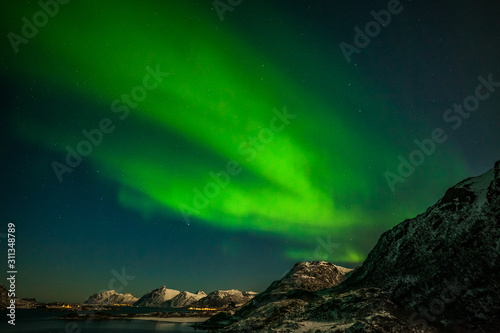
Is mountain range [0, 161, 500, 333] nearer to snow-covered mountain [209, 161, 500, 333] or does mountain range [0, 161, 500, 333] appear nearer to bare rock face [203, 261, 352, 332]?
snow-covered mountain [209, 161, 500, 333]

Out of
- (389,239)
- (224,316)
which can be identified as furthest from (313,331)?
(224,316)

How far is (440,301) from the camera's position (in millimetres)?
61062

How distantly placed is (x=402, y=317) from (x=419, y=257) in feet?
60.3

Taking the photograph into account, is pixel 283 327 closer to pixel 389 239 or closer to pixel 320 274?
pixel 389 239

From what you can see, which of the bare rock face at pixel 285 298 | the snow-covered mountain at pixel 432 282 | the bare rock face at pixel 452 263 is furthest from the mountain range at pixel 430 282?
the bare rock face at pixel 285 298

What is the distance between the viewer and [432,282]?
214ft

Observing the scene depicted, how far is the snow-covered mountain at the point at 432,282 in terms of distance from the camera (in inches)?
2221

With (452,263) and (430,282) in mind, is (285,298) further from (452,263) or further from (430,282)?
(452,263)

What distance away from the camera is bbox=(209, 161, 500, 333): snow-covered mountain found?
5641cm

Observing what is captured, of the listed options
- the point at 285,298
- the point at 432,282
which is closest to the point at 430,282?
the point at 432,282

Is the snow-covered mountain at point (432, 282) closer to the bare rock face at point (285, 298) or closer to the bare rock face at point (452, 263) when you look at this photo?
the bare rock face at point (452, 263)

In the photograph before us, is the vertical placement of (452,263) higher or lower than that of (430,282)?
higher

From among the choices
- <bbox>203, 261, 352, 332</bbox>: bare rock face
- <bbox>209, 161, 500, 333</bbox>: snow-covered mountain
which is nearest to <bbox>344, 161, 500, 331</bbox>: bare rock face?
<bbox>209, 161, 500, 333</bbox>: snow-covered mountain

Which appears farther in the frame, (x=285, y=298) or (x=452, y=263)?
(x=285, y=298)
